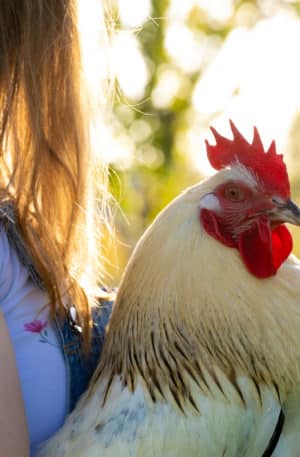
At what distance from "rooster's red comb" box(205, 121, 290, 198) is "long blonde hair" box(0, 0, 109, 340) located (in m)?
0.33

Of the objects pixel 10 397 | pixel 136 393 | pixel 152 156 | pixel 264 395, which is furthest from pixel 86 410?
pixel 152 156

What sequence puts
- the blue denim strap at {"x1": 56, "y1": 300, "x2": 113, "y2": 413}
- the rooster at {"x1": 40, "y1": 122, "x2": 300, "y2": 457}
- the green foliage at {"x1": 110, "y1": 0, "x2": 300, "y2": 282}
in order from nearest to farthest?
the rooster at {"x1": 40, "y1": 122, "x2": 300, "y2": 457}, the blue denim strap at {"x1": 56, "y1": 300, "x2": 113, "y2": 413}, the green foliage at {"x1": 110, "y1": 0, "x2": 300, "y2": 282}

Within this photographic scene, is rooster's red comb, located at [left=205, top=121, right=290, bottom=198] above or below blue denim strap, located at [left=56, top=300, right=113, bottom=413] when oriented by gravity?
above

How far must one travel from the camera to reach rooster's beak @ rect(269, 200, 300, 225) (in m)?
1.96

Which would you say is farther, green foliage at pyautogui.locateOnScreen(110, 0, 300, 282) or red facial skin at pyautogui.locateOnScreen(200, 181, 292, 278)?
green foliage at pyautogui.locateOnScreen(110, 0, 300, 282)

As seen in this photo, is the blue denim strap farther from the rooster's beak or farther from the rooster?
the rooster's beak

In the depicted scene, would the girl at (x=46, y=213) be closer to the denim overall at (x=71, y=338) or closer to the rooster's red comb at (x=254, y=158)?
the denim overall at (x=71, y=338)

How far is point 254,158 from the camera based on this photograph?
206 cm

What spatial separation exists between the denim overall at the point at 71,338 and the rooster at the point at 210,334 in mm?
43

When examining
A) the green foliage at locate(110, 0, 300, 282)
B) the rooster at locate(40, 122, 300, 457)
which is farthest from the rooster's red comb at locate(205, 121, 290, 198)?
the green foliage at locate(110, 0, 300, 282)

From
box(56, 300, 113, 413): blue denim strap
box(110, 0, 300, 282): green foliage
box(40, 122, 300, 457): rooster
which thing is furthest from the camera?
box(110, 0, 300, 282): green foliage

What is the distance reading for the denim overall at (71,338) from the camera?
194 centimetres

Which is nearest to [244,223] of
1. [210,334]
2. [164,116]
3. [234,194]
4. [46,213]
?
[234,194]

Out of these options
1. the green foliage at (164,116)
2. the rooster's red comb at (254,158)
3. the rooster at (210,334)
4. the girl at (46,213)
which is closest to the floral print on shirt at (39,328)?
the girl at (46,213)
